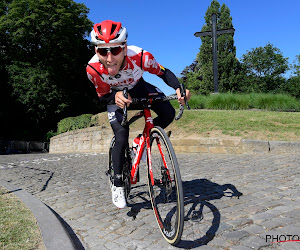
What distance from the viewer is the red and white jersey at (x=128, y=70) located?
3090 millimetres

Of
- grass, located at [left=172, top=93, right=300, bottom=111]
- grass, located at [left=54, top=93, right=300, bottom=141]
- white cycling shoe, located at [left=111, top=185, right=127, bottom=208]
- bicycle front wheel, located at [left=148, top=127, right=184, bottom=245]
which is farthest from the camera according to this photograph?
grass, located at [left=172, top=93, right=300, bottom=111]

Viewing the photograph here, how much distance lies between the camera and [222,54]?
3631 centimetres

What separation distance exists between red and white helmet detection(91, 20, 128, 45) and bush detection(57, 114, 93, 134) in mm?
14235

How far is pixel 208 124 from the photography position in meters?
11.0

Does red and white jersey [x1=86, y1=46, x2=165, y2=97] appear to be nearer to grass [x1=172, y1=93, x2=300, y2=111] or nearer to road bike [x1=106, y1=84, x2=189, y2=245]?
road bike [x1=106, y1=84, x2=189, y2=245]

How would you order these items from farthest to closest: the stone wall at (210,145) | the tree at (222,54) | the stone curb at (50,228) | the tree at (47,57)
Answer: the tree at (222,54), the tree at (47,57), the stone wall at (210,145), the stone curb at (50,228)

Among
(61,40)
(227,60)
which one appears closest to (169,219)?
(61,40)

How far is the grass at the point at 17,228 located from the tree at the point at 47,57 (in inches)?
948

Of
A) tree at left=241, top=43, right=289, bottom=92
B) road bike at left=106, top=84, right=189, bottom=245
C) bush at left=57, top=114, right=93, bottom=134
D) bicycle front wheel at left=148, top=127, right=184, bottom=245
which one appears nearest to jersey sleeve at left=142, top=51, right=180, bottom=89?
road bike at left=106, top=84, right=189, bottom=245

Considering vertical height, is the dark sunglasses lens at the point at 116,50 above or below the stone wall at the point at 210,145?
above

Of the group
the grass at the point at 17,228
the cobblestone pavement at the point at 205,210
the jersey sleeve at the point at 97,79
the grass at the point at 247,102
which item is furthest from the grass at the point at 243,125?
the grass at the point at 17,228

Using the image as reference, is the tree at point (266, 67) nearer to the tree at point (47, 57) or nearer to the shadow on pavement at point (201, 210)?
the tree at point (47, 57)

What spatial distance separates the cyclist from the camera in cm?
284

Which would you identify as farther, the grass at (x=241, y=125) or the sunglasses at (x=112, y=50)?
the grass at (x=241, y=125)
